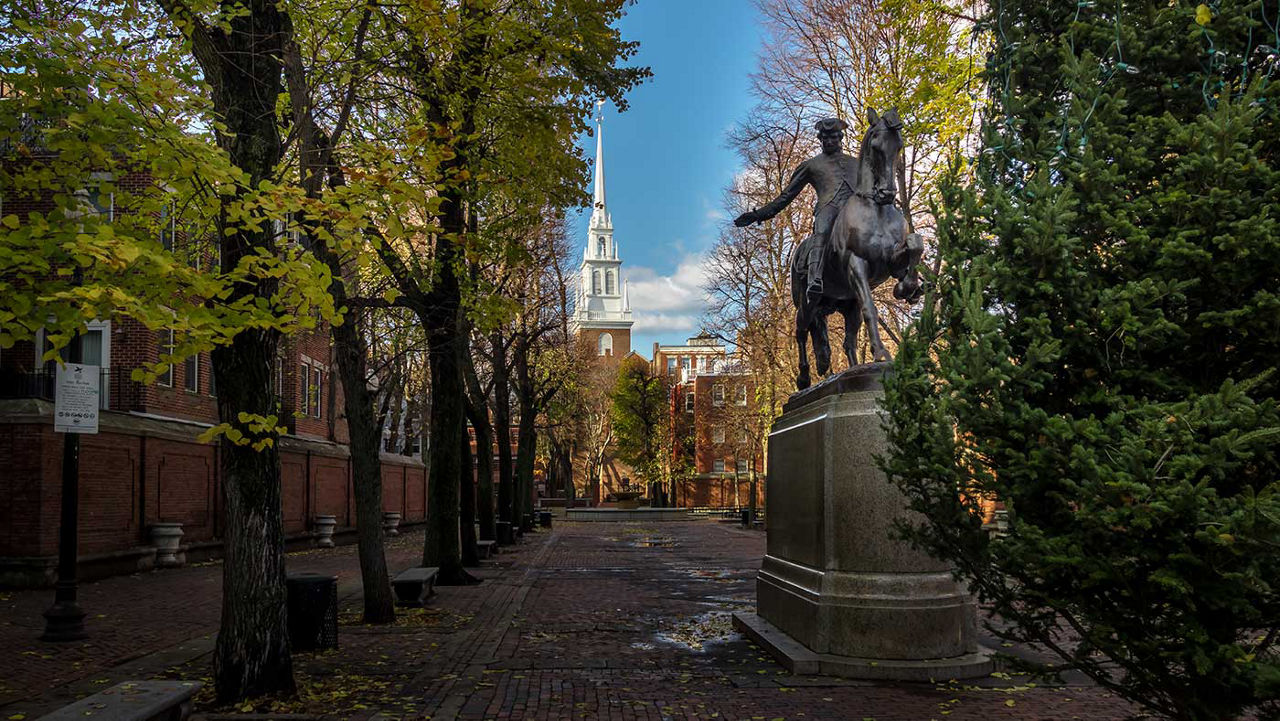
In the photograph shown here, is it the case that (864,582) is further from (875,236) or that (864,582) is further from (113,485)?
(113,485)

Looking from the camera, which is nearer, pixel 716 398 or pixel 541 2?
pixel 541 2

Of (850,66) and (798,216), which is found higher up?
(850,66)

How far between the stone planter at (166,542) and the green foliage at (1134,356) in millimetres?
21445

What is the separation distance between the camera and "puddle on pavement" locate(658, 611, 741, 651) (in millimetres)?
11594

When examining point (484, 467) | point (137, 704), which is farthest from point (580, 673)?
point (484, 467)

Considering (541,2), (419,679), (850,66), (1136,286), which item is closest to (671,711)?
(419,679)

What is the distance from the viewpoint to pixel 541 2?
49.0 feet

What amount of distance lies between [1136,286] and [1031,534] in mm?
1067

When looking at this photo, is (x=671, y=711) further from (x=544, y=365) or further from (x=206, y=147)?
(x=544, y=365)

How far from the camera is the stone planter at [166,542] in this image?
22.0 metres

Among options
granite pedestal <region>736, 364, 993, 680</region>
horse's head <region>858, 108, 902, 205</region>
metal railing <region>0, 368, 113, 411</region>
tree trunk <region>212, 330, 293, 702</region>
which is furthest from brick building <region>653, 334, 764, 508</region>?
tree trunk <region>212, 330, 293, 702</region>

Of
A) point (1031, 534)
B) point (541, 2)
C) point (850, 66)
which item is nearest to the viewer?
point (1031, 534)

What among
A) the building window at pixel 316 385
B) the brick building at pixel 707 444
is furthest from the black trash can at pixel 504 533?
the brick building at pixel 707 444

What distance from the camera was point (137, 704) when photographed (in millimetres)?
6418
